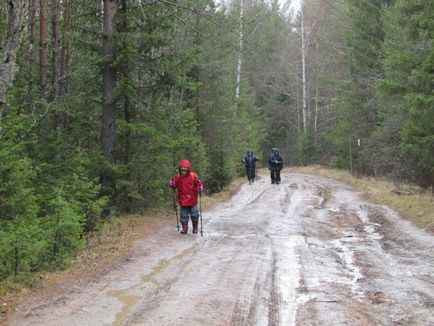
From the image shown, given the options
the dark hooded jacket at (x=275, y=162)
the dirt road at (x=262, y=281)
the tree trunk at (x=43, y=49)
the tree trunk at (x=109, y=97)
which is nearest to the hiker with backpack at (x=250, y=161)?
the dark hooded jacket at (x=275, y=162)

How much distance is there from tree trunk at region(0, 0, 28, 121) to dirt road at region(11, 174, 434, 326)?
2871mm

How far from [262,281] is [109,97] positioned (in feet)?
25.2

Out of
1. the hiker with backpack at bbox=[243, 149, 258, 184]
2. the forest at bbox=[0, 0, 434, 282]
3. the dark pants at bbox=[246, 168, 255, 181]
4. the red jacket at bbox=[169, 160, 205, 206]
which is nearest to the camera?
the forest at bbox=[0, 0, 434, 282]

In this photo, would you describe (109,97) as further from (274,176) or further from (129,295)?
(274,176)

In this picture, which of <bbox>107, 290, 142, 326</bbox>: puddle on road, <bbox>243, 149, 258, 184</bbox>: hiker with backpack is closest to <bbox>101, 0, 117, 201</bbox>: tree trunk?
<bbox>107, 290, 142, 326</bbox>: puddle on road

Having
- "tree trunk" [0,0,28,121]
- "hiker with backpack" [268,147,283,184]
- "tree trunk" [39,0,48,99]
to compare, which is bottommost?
"hiker with backpack" [268,147,283,184]

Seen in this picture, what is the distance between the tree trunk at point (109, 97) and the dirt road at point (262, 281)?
229 cm

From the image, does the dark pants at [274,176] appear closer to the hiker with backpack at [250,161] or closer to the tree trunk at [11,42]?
the hiker with backpack at [250,161]

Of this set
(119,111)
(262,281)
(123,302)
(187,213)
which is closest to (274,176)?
(119,111)

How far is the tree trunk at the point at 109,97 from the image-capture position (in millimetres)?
13828

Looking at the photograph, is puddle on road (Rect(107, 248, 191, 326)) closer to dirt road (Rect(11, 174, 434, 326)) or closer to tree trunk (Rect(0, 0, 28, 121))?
dirt road (Rect(11, 174, 434, 326))

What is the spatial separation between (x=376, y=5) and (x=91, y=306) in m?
30.4

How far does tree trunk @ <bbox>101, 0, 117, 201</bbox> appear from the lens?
13.8m

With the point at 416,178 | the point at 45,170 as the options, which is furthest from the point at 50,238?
the point at 416,178
